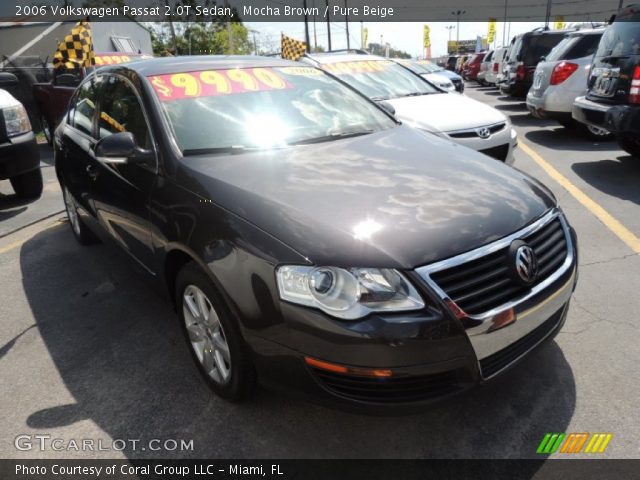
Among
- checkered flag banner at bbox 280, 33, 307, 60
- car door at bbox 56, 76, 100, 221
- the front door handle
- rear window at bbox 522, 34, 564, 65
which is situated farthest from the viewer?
checkered flag banner at bbox 280, 33, 307, 60

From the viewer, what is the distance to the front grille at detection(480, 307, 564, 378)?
1.97 meters

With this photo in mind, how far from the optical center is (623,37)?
5660mm

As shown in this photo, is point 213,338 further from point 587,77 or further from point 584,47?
point 584,47

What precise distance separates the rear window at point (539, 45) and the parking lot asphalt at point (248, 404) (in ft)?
32.6

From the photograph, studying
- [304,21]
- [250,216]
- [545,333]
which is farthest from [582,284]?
[304,21]

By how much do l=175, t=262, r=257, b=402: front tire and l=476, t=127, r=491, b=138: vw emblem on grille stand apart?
3912 mm

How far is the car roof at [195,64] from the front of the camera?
316 centimetres

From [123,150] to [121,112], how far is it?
70 centimetres

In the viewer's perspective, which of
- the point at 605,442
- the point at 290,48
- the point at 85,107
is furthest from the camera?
the point at 290,48

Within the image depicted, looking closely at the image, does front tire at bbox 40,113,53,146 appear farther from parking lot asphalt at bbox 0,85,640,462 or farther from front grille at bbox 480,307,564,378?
front grille at bbox 480,307,564,378

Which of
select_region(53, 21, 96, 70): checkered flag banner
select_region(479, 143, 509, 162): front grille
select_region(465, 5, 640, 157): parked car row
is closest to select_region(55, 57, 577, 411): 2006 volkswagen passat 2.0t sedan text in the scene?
select_region(479, 143, 509, 162): front grille

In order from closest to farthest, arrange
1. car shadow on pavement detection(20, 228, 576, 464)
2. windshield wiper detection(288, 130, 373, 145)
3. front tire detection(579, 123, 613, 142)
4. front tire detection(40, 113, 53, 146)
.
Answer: car shadow on pavement detection(20, 228, 576, 464) → windshield wiper detection(288, 130, 373, 145) → front tire detection(579, 123, 613, 142) → front tire detection(40, 113, 53, 146)

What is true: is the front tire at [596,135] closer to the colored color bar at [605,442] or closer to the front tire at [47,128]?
the colored color bar at [605,442]

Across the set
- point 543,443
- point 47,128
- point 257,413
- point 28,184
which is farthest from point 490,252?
point 47,128
